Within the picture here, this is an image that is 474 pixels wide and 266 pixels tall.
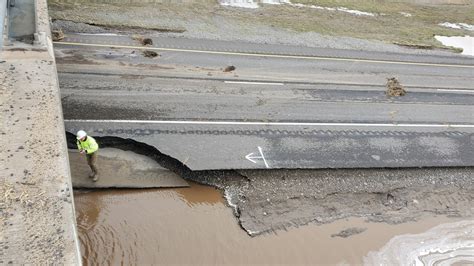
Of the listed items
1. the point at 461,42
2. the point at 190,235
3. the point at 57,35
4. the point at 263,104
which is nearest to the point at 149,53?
the point at 57,35

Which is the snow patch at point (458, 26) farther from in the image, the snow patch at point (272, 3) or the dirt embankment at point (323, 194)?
the dirt embankment at point (323, 194)

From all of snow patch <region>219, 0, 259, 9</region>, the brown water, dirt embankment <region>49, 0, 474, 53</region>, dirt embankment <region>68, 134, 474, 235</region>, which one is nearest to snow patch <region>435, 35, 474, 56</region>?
dirt embankment <region>49, 0, 474, 53</region>

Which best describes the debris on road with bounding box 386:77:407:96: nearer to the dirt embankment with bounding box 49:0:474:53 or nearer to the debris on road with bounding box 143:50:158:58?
the dirt embankment with bounding box 49:0:474:53

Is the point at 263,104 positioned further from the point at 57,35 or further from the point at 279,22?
the point at 57,35

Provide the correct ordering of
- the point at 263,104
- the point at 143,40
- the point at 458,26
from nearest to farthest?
the point at 263,104 < the point at 143,40 < the point at 458,26

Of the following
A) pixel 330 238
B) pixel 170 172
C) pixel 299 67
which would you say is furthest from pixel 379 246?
pixel 299 67

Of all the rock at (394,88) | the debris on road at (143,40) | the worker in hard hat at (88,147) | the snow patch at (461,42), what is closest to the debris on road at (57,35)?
the debris on road at (143,40)

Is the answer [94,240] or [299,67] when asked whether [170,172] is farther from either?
[299,67]
